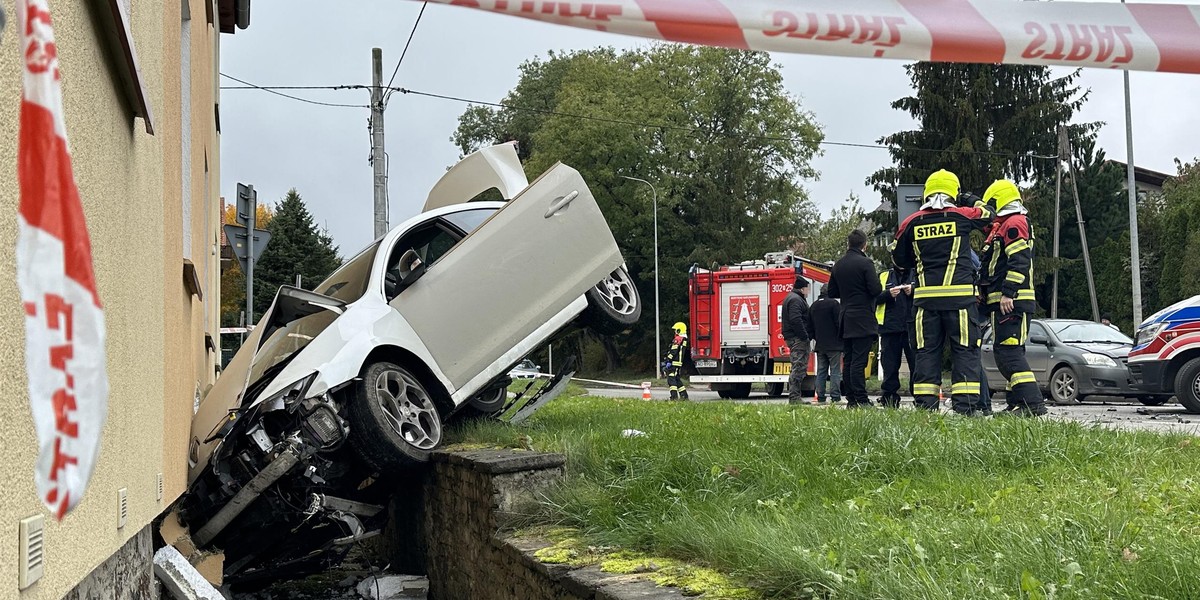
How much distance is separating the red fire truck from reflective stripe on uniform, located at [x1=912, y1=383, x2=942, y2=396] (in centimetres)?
1366

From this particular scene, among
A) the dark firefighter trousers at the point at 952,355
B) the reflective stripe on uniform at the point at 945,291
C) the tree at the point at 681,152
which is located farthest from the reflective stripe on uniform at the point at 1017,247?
the tree at the point at 681,152

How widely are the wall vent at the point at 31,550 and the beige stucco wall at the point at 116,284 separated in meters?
0.02

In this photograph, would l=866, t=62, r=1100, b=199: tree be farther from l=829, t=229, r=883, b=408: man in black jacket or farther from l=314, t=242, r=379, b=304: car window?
l=314, t=242, r=379, b=304: car window

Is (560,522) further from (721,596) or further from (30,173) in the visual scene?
(30,173)

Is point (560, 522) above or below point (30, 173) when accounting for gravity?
below

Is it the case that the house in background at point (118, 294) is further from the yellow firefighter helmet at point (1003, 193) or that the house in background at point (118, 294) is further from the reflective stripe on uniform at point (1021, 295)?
the yellow firefighter helmet at point (1003, 193)

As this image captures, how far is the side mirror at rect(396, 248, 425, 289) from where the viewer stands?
7.72 m

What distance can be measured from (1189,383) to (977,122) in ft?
97.8

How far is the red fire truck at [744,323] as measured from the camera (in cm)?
2320

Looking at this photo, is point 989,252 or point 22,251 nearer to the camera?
point 22,251

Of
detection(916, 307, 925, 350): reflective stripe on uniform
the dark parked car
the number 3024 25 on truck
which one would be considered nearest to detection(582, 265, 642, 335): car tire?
detection(916, 307, 925, 350): reflective stripe on uniform

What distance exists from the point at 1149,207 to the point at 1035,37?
162 feet

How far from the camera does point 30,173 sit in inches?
45.8

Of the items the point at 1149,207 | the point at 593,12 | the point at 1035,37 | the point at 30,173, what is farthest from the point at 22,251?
the point at 1149,207
